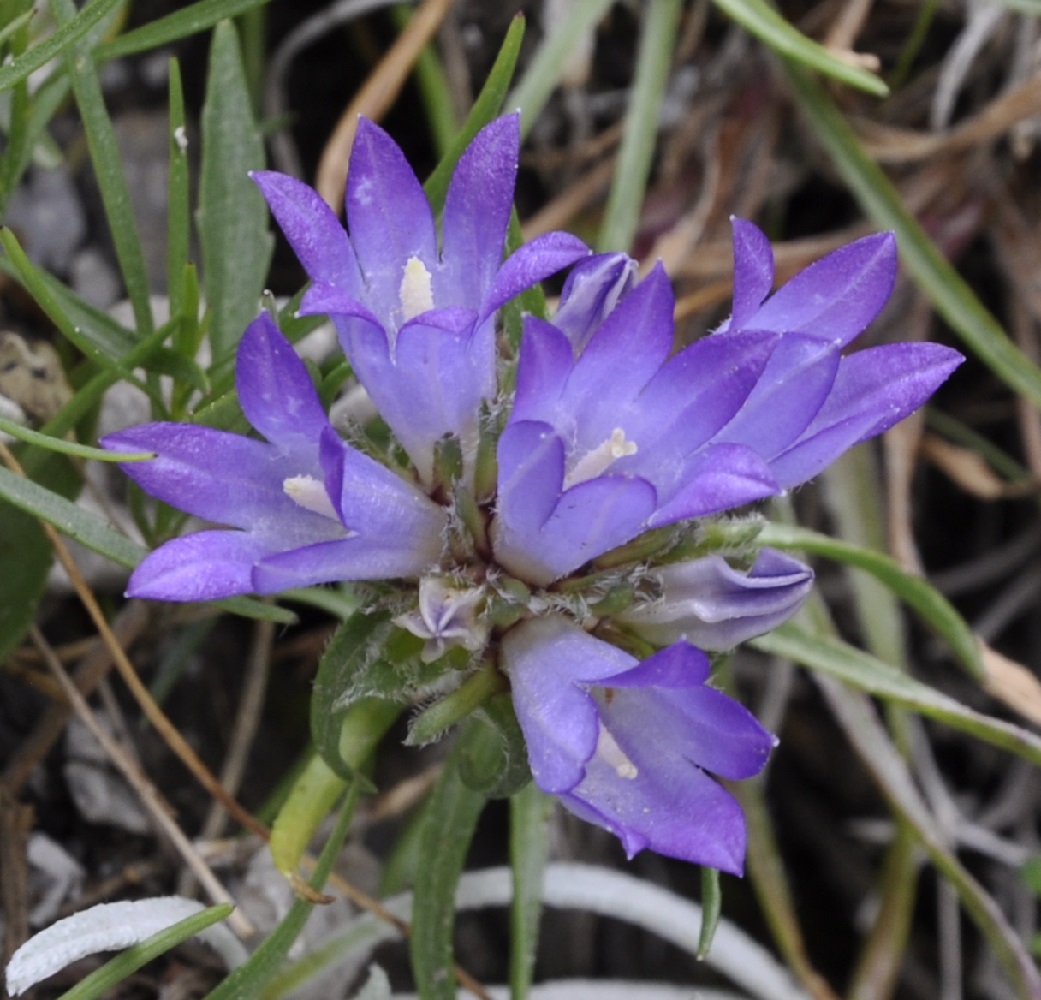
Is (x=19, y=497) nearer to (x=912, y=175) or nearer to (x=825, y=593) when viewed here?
(x=825, y=593)

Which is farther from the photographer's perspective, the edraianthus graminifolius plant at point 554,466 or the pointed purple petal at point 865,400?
the pointed purple petal at point 865,400

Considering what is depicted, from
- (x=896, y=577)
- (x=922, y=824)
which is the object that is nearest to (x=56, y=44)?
(x=896, y=577)

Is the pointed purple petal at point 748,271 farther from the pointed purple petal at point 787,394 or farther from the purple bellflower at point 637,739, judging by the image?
the purple bellflower at point 637,739

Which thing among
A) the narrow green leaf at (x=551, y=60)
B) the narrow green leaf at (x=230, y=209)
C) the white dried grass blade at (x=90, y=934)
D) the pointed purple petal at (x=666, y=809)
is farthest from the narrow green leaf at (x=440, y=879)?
the narrow green leaf at (x=551, y=60)

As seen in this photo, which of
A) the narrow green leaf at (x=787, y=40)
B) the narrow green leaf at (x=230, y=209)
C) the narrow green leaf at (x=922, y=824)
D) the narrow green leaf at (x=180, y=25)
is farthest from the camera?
the narrow green leaf at (x=922, y=824)

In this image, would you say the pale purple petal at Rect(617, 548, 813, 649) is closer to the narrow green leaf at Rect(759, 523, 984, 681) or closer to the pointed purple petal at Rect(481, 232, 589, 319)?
the pointed purple petal at Rect(481, 232, 589, 319)

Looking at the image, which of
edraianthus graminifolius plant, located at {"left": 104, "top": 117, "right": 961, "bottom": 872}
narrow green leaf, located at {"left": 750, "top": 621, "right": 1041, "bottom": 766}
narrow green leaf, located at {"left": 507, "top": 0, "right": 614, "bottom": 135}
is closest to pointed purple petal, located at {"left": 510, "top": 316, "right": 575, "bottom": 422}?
edraianthus graminifolius plant, located at {"left": 104, "top": 117, "right": 961, "bottom": 872}
